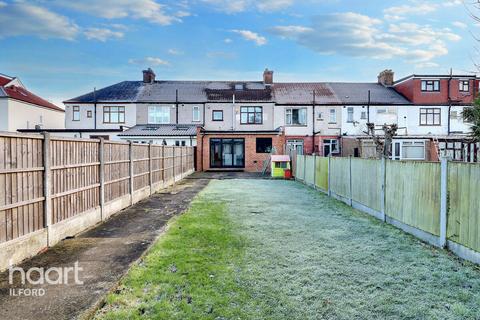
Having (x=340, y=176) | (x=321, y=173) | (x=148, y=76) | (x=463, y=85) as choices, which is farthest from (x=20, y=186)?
(x=463, y=85)

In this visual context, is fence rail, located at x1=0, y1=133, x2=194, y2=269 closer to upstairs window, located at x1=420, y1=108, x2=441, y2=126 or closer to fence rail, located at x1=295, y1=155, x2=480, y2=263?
fence rail, located at x1=295, y1=155, x2=480, y2=263

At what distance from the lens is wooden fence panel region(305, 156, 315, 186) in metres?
17.1

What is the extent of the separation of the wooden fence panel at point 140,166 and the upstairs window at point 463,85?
107 feet

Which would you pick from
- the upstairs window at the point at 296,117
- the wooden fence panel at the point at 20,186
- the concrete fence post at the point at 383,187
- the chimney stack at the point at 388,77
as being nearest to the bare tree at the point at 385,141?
the concrete fence post at the point at 383,187

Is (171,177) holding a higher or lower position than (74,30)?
lower

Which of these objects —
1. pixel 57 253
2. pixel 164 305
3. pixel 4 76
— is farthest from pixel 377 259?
pixel 4 76

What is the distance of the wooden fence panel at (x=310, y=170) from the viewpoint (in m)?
17.1

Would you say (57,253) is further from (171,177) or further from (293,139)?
(293,139)

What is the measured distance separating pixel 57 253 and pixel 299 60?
88.2 ft

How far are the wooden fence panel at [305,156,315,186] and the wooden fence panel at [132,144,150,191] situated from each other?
26.0 feet

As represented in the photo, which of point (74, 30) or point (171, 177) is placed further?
point (74, 30)

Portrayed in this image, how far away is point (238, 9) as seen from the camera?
1895 cm

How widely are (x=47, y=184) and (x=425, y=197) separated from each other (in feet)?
23.2

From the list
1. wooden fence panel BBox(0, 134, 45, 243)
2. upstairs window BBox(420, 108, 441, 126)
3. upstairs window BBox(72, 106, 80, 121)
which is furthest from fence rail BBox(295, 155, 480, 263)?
upstairs window BBox(72, 106, 80, 121)
